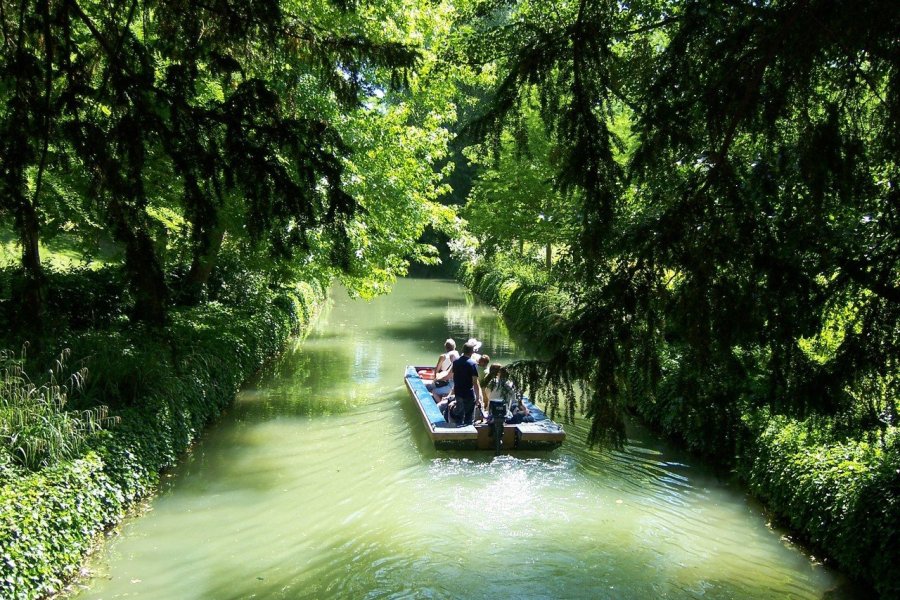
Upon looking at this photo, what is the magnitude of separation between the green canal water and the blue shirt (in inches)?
37.5

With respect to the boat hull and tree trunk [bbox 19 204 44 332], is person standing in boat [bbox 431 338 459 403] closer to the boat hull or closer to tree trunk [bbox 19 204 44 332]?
the boat hull

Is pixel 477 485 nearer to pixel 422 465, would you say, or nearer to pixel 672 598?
pixel 422 465

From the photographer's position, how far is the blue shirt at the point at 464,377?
1066 cm

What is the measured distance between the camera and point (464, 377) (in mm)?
10734

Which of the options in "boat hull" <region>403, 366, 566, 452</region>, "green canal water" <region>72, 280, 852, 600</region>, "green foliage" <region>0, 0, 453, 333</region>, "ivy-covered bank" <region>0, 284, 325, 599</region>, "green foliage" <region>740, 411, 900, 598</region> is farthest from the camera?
"boat hull" <region>403, 366, 566, 452</region>

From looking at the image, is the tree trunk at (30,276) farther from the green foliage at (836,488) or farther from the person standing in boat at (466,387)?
the person standing in boat at (466,387)

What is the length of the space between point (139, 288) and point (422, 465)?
634 cm

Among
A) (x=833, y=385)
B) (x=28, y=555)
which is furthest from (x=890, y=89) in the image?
(x=28, y=555)

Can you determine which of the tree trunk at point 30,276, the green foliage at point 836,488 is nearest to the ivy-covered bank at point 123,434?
the tree trunk at point 30,276

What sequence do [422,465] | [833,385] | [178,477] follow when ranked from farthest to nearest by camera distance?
[422,465]
[178,477]
[833,385]

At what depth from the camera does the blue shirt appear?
35.0 ft

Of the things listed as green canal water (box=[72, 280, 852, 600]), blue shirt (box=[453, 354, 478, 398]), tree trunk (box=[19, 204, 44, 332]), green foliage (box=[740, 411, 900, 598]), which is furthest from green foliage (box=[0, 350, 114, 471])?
green foliage (box=[740, 411, 900, 598])

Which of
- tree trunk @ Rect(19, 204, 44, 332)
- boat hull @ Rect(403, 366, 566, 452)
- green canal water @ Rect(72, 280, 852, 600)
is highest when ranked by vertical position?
tree trunk @ Rect(19, 204, 44, 332)

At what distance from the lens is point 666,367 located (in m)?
10.5
